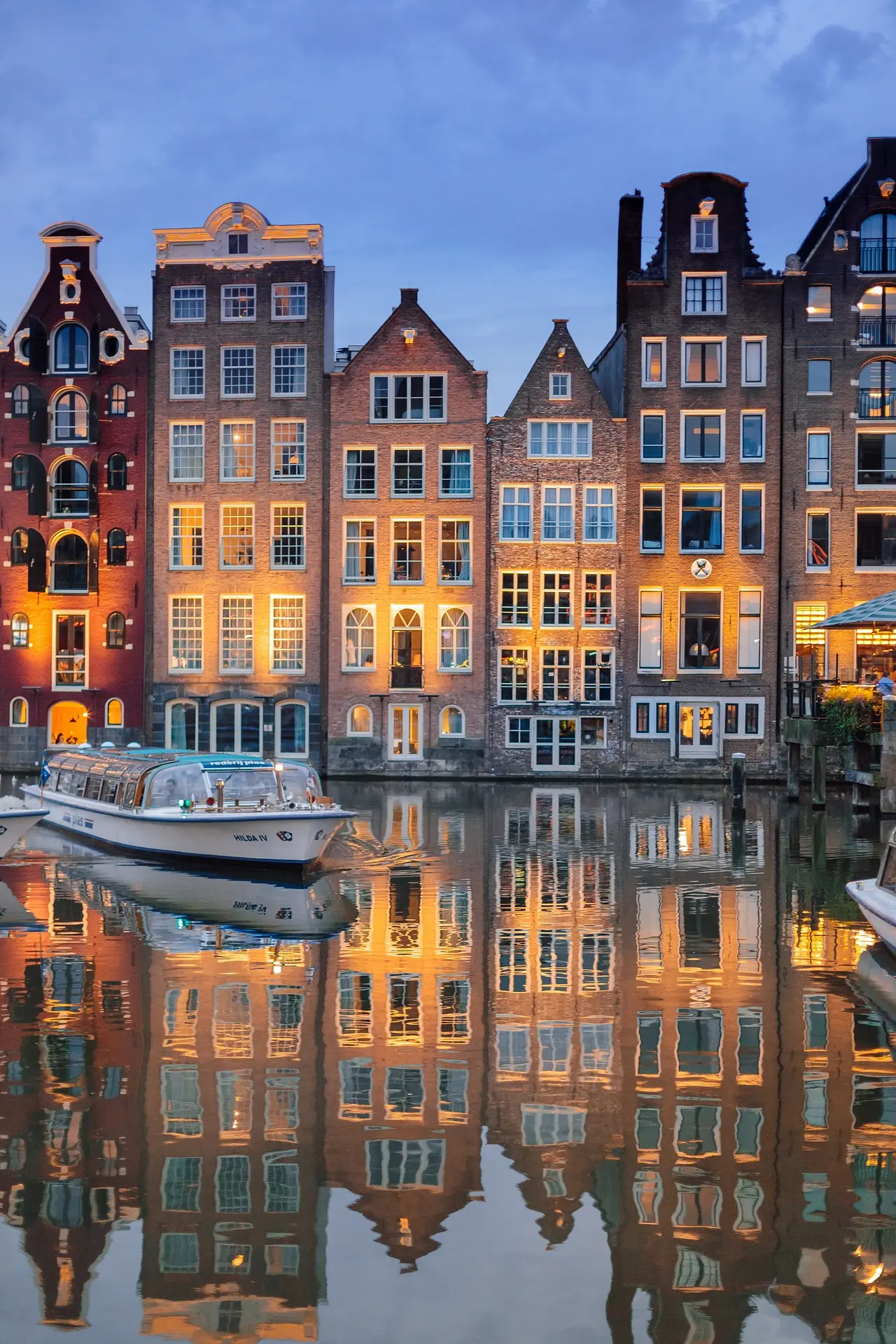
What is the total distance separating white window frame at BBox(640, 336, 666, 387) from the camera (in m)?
57.8

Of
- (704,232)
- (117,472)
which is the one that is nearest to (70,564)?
(117,472)

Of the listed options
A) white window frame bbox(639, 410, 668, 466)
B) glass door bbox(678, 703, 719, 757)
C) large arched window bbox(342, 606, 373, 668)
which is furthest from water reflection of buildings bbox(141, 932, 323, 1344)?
white window frame bbox(639, 410, 668, 466)

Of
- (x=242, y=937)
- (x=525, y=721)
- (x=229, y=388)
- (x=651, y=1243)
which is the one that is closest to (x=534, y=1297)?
(x=651, y=1243)

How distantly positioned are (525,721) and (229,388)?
1829 cm

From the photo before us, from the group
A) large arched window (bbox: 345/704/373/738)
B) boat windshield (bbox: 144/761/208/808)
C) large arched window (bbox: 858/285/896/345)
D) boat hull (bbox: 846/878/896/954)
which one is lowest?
boat hull (bbox: 846/878/896/954)

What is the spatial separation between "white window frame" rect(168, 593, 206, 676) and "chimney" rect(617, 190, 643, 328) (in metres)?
21.9

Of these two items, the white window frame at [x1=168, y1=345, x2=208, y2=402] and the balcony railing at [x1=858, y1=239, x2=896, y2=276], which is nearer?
the balcony railing at [x1=858, y1=239, x2=896, y2=276]

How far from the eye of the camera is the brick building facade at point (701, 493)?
57.3 m

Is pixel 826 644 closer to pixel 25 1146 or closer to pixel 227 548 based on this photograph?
pixel 227 548

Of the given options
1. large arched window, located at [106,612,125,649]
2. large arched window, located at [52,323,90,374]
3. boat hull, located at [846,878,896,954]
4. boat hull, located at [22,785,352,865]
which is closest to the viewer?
boat hull, located at [846,878,896,954]

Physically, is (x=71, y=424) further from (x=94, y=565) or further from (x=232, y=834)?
(x=232, y=834)

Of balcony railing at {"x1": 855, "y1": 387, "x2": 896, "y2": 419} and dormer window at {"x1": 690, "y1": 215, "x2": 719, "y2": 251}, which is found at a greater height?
dormer window at {"x1": 690, "y1": 215, "x2": 719, "y2": 251}

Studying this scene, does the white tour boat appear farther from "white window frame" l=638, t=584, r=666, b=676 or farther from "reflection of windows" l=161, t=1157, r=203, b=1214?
"white window frame" l=638, t=584, r=666, b=676

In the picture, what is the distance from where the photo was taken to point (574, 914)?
77.1 feet
